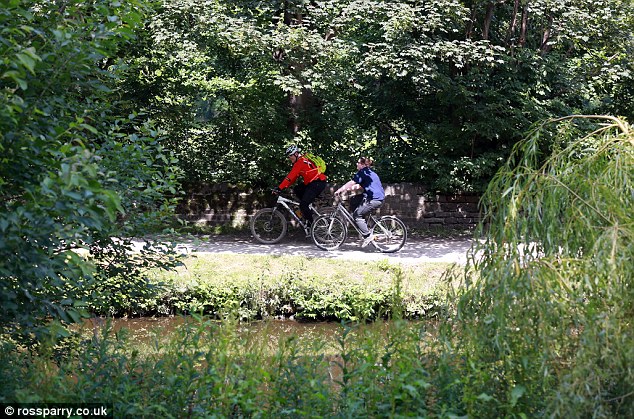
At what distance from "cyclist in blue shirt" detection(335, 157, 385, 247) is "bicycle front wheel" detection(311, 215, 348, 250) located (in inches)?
16.8

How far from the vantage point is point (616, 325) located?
352cm

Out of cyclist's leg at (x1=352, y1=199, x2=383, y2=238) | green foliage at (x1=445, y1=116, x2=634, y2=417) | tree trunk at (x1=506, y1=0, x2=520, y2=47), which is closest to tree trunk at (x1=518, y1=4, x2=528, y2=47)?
tree trunk at (x1=506, y1=0, x2=520, y2=47)

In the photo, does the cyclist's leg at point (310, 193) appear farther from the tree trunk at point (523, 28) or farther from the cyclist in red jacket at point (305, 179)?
the tree trunk at point (523, 28)

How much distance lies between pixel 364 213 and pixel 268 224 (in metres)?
1.96

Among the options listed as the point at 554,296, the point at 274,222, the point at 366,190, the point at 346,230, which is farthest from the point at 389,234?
the point at 554,296

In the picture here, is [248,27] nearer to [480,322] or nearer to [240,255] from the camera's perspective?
[240,255]

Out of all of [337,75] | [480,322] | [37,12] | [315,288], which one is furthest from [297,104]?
[480,322]

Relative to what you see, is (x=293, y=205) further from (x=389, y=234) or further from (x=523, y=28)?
(x=523, y=28)

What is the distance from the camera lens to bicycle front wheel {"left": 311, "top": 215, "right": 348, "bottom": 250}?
42.4 ft

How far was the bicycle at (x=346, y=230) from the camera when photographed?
1277 cm

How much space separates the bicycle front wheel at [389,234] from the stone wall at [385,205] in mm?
2504

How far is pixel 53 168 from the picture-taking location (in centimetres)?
390

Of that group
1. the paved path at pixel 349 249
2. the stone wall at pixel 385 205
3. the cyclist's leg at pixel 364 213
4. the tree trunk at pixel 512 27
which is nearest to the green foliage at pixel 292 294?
the paved path at pixel 349 249

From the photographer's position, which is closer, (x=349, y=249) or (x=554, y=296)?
(x=554, y=296)
